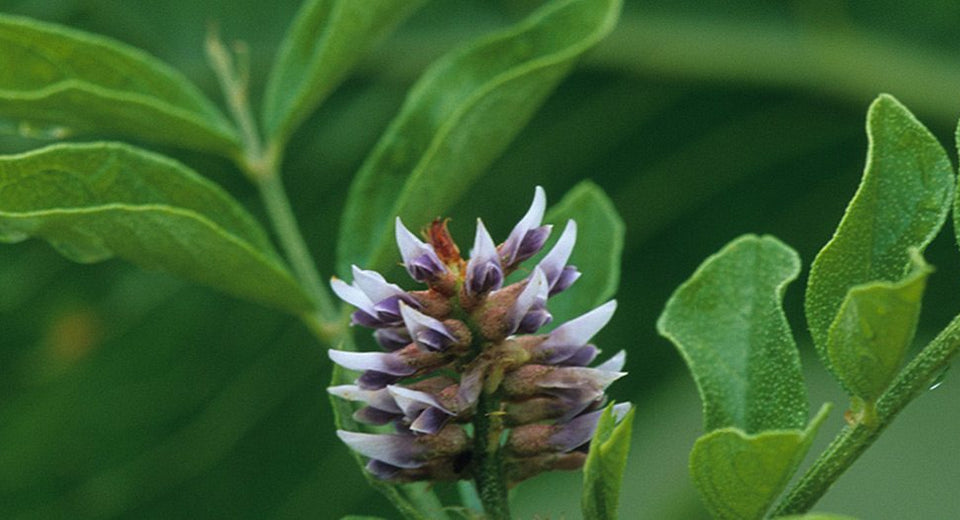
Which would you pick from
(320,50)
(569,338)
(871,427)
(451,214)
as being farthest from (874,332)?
(451,214)

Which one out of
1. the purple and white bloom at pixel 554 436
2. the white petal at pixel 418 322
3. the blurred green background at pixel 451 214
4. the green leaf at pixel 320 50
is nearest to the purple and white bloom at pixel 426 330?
the white petal at pixel 418 322

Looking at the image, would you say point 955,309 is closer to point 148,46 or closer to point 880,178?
point 148,46

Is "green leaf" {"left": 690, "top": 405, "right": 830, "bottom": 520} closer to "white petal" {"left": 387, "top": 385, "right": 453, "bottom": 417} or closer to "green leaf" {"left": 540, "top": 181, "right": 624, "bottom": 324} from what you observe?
"white petal" {"left": 387, "top": 385, "right": 453, "bottom": 417}

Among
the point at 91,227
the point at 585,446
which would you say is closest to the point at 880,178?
the point at 585,446

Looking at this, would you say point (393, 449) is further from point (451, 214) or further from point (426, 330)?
point (451, 214)

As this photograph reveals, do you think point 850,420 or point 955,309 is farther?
point 955,309

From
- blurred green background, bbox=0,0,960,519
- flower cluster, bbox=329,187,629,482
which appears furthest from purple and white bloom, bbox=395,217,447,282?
blurred green background, bbox=0,0,960,519

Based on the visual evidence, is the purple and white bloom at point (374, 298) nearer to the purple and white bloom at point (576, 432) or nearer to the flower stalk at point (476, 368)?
the flower stalk at point (476, 368)

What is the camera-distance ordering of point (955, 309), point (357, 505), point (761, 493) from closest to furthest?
point (761, 493), point (955, 309), point (357, 505)
